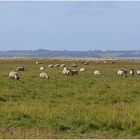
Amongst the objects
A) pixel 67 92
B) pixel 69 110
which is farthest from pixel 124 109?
pixel 67 92

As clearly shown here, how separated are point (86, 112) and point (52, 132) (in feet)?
8.83

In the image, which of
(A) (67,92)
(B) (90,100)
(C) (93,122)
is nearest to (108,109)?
(C) (93,122)

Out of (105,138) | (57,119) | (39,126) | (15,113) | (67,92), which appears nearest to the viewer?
(105,138)

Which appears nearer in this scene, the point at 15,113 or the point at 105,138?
the point at 105,138

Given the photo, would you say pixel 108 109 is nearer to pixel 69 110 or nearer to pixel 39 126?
pixel 69 110

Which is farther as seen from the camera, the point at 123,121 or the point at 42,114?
the point at 42,114

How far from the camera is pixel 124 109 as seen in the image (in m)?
15.4

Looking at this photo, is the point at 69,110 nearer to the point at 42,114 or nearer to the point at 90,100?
the point at 42,114

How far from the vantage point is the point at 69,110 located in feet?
50.2

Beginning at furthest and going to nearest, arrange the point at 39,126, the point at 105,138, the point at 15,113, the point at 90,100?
the point at 90,100
the point at 15,113
the point at 39,126
the point at 105,138

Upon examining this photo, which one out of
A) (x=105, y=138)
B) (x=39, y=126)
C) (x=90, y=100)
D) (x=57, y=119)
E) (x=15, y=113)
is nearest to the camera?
(x=105, y=138)

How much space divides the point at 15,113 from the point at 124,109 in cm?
371

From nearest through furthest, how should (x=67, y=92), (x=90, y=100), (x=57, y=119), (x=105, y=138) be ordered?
(x=105, y=138) → (x=57, y=119) → (x=90, y=100) → (x=67, y=92)

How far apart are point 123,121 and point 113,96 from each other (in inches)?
332
